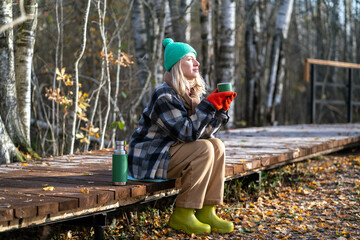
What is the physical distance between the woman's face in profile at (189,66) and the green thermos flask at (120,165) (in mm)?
765

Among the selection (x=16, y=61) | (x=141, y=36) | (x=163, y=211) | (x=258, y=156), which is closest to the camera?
(x=163, y=211)

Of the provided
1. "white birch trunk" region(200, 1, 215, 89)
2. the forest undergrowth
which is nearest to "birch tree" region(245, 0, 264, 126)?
"white birch trunk" region(200, 1, 215, 89)

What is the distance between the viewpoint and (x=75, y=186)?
355 centimetres

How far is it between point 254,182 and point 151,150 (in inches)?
84.1

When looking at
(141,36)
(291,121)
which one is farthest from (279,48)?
(291,121)

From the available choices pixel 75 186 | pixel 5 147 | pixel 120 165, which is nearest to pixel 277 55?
pixel 5 147

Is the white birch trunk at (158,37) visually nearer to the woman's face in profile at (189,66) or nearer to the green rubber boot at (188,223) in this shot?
the woman's face in profile at (189,66)

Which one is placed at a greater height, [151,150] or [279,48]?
[279,48]

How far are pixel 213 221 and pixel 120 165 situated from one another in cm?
85

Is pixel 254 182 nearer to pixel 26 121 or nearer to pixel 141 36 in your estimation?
pixel 26 121

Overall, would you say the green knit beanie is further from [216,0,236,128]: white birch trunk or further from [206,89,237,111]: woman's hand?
[216,0,236,128]: white birch trunk

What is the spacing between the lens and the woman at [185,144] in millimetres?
3531

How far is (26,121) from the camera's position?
581 centimetres

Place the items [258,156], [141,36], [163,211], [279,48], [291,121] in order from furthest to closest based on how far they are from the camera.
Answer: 1. [291,121]
2. [279,48]
3. [141,36]
4. [258,156]
5. [163,211]
